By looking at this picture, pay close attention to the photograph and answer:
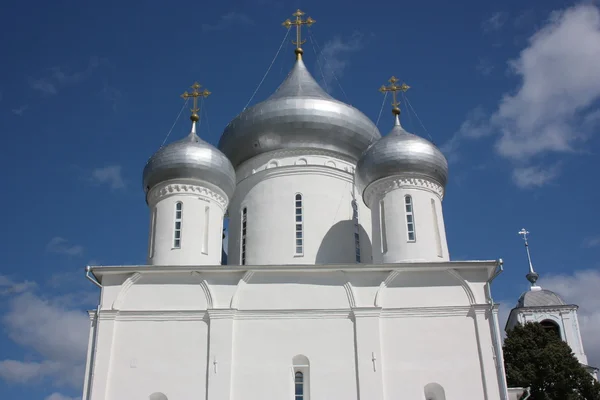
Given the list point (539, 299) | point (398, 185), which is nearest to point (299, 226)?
point (398, 185)

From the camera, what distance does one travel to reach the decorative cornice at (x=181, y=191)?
48.5ft

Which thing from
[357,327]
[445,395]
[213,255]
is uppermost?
[213,255]

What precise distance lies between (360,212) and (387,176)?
6.70 ft

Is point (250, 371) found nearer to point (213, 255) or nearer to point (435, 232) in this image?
point (213, 255)

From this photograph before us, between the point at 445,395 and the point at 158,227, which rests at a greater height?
the point at 158,227

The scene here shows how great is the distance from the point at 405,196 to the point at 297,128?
11.7 feet

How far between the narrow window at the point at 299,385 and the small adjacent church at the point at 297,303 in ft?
0.08

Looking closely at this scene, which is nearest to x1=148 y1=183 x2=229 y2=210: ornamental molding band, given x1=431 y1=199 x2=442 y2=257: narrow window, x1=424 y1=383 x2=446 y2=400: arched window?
x1=431 y1=199 x2=442 y2=257: narrow window

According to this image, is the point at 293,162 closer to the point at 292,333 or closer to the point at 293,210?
the point at 293,210

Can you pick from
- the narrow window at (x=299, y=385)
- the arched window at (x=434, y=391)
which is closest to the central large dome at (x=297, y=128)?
the narrow window at (x=299, y=385)

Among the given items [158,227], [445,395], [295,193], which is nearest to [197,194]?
[158,227]

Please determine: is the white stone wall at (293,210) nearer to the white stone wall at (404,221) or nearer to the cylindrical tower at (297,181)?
the cylindrical tower at (297,181)

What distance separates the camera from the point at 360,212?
54.3ft

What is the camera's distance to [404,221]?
1427cm
